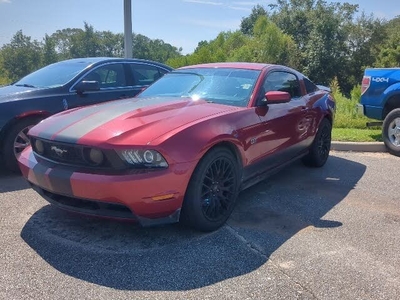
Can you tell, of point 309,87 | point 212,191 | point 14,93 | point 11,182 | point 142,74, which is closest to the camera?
point 212,191

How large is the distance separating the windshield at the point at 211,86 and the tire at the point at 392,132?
3566 millimetres

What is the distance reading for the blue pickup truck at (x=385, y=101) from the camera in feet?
22.2

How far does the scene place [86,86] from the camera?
18.1ft

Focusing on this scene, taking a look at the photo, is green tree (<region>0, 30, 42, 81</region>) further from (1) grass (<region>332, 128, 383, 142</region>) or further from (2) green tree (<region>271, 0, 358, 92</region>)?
(1) grass (<region>332, 128, 383, 142</region>)

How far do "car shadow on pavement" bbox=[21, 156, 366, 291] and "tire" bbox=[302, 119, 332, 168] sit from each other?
1.25 m

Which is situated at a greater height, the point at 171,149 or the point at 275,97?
the point at 275,97

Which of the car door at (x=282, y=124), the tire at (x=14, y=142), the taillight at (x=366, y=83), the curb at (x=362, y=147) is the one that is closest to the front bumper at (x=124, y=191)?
the car door at (x=282, y=124)

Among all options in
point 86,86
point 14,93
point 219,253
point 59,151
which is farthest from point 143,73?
point 219,253

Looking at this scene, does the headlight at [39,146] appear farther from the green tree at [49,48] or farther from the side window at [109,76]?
the green tree at [49,48]

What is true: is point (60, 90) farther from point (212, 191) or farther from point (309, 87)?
point (309, 87)

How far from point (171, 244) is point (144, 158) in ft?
2.61

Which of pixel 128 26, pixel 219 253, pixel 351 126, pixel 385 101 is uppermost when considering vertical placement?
pixel 128 26

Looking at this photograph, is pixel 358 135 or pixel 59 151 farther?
pixel 358 135

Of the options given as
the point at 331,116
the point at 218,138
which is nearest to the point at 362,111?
the point at 331,116
